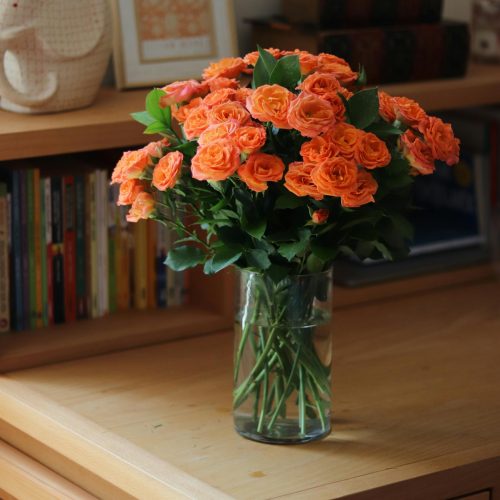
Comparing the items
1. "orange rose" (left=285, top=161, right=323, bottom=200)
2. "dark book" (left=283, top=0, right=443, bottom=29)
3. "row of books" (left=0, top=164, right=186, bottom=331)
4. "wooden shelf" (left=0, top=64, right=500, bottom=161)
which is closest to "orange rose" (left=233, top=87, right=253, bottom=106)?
"orange rose" (left=285, top=161, right=323, bottom=200)

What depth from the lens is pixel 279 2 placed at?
192cm

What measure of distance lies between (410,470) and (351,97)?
0.40 meters

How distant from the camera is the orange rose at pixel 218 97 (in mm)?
1219

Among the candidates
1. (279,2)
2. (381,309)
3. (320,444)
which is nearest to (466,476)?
(320,444)

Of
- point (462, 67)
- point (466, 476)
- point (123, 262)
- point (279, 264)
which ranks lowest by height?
point (466, 476)

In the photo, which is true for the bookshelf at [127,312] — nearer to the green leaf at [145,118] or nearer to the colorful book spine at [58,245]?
the colorful book spine at [58,245]

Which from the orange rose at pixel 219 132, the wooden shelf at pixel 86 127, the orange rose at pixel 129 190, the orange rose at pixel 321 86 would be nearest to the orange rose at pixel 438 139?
the orange rose at pixel 321 86

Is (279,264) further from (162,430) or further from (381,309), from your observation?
(381,309)

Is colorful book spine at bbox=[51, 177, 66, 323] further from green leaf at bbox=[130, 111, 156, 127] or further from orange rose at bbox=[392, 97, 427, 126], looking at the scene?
orange rose at bbox=[392, 97, 427, 126]

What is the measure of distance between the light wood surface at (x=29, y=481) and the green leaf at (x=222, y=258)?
0.31m

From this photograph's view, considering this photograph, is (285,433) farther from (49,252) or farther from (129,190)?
(49,252)

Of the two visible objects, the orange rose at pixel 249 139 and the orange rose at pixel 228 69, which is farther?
the orange rose at pixel 228 69

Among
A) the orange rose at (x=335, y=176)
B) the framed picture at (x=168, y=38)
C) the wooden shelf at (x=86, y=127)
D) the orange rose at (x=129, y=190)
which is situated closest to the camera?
the orange rose at (x=335, y=176)

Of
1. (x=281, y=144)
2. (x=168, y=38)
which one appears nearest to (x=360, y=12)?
(x=168, y=38)
